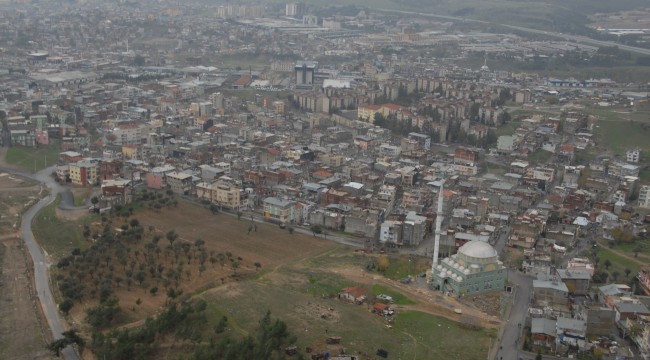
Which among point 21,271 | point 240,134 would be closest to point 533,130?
point 240,134

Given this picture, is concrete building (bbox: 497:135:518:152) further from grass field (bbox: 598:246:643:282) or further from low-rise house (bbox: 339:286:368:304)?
low-rise house (bbox: 339:286:368:304)

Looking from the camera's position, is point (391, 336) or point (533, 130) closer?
point (391, 336)

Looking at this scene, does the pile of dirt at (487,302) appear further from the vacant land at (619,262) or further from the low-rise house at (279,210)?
the low-rise house at (279,210)

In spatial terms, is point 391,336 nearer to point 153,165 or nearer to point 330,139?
point 153,165

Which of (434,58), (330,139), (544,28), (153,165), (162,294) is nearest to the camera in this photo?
(162,294)

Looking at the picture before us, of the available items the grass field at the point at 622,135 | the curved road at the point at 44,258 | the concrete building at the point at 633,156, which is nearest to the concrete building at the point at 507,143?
the grass field at the point at 622,135

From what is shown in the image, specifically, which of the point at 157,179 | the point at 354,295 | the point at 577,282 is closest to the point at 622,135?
the point at 577,282

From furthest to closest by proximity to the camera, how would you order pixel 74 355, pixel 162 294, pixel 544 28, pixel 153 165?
1. pixel 544 28
2. pixel 153 165
3. pixel 162 294
4. pixel 74 355
